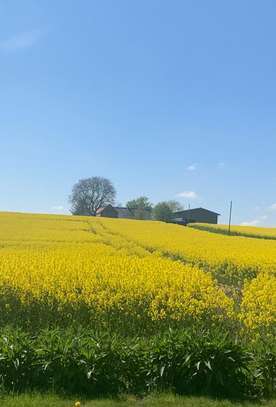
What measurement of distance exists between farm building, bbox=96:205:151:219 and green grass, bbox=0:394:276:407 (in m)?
94.3

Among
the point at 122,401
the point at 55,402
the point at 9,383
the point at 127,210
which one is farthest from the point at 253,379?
the point at 127,210

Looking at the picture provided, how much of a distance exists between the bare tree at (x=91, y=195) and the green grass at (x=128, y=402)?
104819mm

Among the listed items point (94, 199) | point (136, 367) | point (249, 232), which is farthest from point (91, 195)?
point (136, 367)

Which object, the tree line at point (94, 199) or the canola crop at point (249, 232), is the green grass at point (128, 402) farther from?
the tree line at point (94, 199)

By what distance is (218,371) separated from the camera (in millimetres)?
7074

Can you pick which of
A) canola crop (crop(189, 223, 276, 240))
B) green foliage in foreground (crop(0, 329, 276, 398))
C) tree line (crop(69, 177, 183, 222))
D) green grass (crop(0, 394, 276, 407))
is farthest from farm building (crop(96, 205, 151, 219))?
green grass (crop(0, 394, 276, 407))

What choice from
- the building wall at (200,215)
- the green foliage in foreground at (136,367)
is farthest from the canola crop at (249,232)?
the building wall at (200,215)

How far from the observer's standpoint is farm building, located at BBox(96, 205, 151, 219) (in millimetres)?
102125

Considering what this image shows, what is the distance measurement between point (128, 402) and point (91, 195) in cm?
10845

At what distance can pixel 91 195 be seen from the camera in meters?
115

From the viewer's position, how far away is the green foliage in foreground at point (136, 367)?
699cm

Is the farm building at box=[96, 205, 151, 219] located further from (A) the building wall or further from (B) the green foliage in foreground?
(B) the green foliage in foreground

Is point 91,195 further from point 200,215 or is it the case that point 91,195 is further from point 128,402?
point 128,402

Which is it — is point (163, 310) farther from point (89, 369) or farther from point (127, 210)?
point (127, 210)
